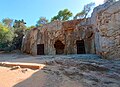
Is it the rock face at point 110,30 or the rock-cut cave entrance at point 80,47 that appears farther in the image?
the rock-cut cave entrance at point 80,47

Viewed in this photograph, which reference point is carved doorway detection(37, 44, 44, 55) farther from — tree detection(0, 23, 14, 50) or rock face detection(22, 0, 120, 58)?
tree detection(0, 23, 14, 50)

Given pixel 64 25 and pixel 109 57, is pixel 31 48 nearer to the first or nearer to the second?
pixel 64 25

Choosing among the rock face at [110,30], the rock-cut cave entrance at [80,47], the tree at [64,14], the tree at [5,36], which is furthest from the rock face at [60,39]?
the tree at [64,14]

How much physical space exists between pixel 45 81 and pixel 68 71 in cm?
117

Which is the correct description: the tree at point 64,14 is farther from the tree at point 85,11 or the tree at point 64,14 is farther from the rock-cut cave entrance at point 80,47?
the rock-cut cave entrance at point 80,47

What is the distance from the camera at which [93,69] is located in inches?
A: 215

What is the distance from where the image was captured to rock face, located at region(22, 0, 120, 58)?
8016 millimetres

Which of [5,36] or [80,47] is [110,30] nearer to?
[80,47]

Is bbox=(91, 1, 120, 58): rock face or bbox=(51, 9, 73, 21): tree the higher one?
bbox=(51, 9, 73, 21): tree

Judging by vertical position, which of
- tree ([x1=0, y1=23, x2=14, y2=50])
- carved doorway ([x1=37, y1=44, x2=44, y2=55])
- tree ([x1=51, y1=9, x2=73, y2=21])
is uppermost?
tree ([x1=51, y1=9, x2=73, y2=21])

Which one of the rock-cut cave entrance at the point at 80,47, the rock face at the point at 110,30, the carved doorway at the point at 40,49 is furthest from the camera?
the carved doorway at the point at 40,49

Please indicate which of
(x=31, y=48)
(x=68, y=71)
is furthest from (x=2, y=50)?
(x=68, y=71)

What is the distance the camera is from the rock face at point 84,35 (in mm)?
8016

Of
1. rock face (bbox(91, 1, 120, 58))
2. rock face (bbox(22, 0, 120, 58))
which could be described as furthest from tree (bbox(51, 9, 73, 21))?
rock face (bbox(91, 1, 120, 58))
